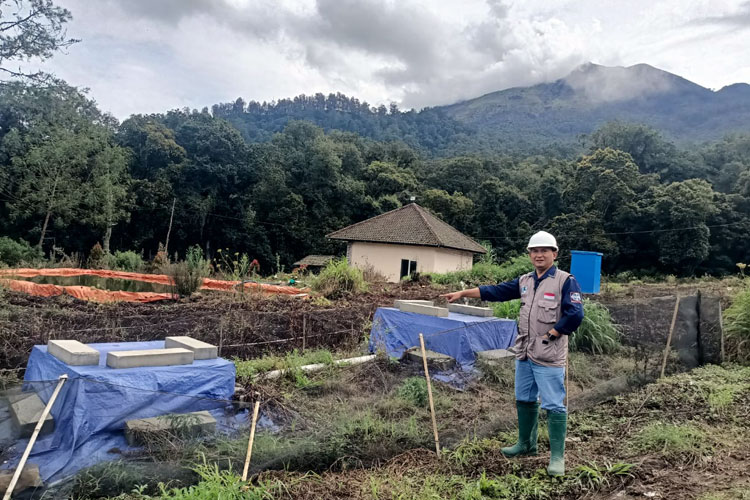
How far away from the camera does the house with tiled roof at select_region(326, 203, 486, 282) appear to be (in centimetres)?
2425

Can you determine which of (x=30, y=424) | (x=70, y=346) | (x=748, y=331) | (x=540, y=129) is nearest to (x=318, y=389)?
(x=70, y=346)

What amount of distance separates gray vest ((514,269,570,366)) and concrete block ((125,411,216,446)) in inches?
89.4

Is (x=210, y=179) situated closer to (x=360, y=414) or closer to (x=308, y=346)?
(x=308, y=346)

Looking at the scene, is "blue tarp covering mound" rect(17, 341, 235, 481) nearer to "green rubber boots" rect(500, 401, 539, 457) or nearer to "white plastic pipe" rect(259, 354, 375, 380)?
"white plastic pipe" rect(259, 354, 375, 380)

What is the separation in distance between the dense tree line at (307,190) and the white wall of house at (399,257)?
11191 millimetres

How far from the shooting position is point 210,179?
1638 inches

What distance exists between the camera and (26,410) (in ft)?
9.78

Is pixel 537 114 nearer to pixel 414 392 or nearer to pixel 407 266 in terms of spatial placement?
pixel 407 266

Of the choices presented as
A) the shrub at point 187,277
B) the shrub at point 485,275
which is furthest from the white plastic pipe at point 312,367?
the shrub at point 485,275

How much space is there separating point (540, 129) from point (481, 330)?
129m

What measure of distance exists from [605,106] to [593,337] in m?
167

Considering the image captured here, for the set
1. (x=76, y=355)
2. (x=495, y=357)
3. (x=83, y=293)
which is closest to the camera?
(x=76, y=355)

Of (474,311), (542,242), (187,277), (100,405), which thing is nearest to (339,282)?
(187,277)

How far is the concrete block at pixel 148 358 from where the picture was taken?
164 inches
